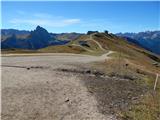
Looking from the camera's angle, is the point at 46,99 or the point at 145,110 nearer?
the point at 145,110

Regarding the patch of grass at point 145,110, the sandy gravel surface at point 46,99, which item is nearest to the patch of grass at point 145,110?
the patch of grass at point 145,110

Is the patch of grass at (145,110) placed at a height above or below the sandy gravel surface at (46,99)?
below

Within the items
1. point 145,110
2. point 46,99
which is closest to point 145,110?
point 145,110

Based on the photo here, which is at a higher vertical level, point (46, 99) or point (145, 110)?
point (46, 99)

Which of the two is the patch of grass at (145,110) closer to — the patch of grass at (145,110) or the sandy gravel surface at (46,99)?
the patch of grass at (145,110)

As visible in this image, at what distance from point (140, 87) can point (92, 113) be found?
984 centimetres

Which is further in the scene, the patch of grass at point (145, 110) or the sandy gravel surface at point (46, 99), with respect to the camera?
the patch of grass at point (145, 110)

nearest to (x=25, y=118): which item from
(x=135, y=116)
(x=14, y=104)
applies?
(x=14, y=104)

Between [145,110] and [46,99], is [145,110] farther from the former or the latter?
[46,99]

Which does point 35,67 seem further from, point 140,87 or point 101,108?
point 101,108

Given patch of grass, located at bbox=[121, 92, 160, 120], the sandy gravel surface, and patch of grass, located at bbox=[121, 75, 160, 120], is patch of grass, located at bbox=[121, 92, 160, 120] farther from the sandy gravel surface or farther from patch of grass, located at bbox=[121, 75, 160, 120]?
the sandy gravel surface

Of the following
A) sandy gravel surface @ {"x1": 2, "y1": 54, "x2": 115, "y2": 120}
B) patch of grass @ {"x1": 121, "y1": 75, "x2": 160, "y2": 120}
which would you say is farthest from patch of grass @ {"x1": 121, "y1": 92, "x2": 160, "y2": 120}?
sandy gravel surface @ {"x1": 2, "y1": 54, "x2": 115, "y2": 120}

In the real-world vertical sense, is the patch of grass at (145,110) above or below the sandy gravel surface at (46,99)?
below

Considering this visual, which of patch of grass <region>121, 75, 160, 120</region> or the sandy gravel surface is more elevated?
the sandy gravel surface
